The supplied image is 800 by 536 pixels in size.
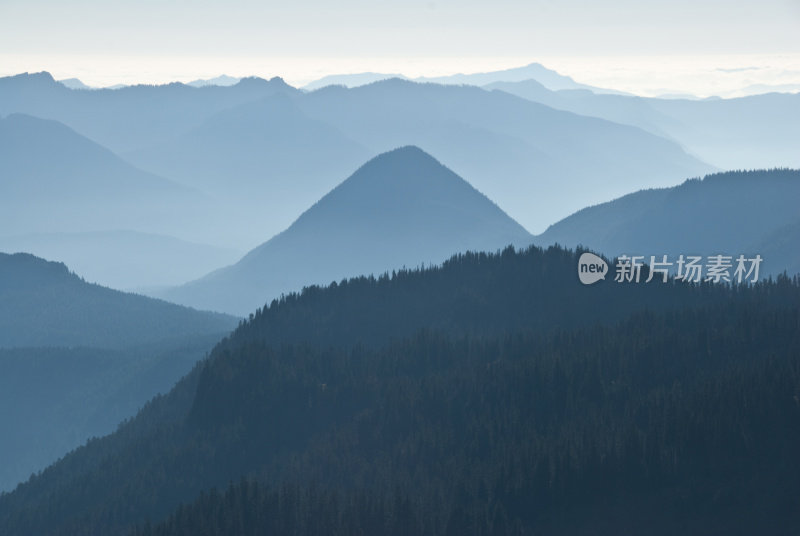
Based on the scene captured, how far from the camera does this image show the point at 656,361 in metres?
167

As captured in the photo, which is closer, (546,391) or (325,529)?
(325,529)

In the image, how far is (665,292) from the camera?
650 ft

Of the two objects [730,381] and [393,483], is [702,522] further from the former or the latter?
[393,483]

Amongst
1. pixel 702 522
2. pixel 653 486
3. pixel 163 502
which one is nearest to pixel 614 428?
pixel 653 486

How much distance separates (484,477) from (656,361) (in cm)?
→ 3218

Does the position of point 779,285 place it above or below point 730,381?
above

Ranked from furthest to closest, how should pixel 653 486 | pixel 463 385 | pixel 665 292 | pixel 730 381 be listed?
1. pixel 665 292
2. pixel 463 385
3. pixel 730 381
4. pixel 653 486

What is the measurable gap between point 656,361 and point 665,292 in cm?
3332

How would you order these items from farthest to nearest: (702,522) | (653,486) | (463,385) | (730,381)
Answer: (463,385) < (730,381) < (653,486) < (702,522)

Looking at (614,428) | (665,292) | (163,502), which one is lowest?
(163,502)

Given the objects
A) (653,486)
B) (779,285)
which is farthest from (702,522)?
(779,285)

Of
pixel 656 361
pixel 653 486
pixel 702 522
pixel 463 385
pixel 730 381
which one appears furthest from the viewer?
pixel 463 385

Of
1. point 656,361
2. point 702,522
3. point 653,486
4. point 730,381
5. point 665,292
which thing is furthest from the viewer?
point 665,292

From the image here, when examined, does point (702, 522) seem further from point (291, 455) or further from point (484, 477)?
point (291, 455)
